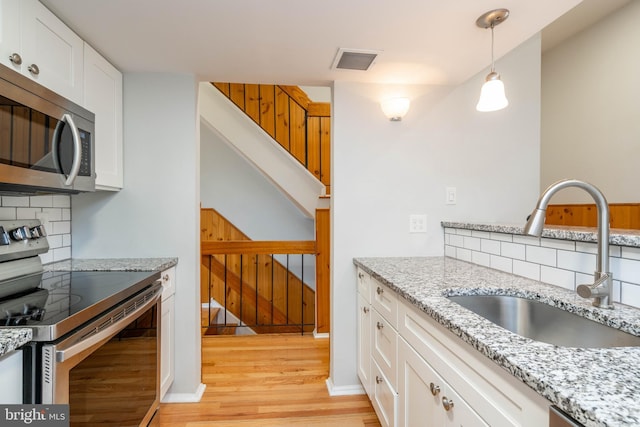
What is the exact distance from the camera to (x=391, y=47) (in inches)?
69.8

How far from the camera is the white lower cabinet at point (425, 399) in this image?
94 cm

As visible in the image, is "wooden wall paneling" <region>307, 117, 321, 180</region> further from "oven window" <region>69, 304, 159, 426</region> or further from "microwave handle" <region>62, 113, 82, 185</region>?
"microwave handle" <region>62, 113, 82, 185</region>

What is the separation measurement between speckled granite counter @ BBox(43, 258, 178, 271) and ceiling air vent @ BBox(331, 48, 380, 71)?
1524 mm

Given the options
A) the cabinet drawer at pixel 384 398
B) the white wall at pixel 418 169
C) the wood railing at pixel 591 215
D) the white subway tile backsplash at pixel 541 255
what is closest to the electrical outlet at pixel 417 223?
the white wall at pixel 418 169

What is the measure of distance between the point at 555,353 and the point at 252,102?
3.83m

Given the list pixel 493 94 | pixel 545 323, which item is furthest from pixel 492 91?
pixel 545 323

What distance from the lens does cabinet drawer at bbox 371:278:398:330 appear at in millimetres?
1513

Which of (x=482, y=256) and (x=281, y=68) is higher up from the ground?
(x=281, y=68)

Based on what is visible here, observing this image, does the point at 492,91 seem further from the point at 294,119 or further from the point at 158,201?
the point at 294,119

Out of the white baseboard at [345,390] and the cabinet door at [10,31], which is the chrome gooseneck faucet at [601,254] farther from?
the cabinet door at [10,31]

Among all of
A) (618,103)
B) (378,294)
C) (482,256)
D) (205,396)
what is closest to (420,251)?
Answer: (482,256)

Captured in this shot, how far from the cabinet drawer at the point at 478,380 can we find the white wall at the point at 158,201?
5.01ft

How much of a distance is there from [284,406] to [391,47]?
7.12 feet

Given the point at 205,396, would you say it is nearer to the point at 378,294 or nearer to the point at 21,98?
the point at 378,294
